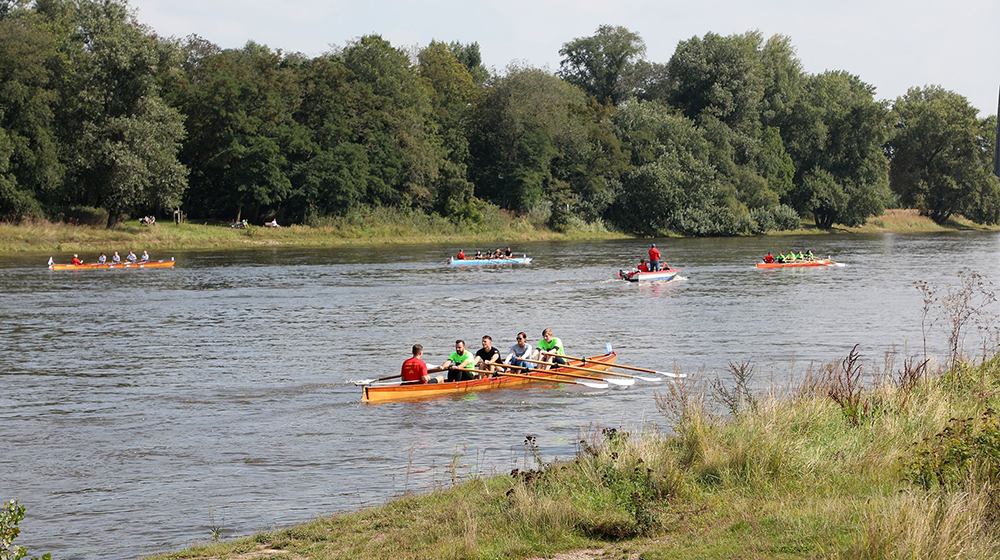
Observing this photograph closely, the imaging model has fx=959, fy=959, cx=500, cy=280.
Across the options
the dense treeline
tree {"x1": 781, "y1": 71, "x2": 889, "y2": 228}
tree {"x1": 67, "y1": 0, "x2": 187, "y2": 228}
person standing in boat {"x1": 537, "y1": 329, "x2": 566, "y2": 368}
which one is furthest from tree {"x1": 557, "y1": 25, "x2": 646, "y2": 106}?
person standing in boat {"x1": 537, "y1": 329, "x2": 566, "y2": 368}

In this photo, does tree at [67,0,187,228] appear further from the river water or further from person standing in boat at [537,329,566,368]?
person standing in boat at [537,329,566,368]

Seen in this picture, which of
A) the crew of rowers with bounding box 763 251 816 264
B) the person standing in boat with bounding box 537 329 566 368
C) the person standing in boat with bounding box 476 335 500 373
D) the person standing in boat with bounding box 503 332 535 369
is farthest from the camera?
the crew of rowers with bounding box 763 251 816 264

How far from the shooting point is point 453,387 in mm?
20484

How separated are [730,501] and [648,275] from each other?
38.1m

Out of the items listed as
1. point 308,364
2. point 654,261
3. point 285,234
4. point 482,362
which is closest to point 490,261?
point 654,261

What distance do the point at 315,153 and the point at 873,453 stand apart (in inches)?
2911

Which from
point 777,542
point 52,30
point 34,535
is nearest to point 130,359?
point 34,535

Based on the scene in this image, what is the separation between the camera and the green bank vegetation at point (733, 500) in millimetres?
8219

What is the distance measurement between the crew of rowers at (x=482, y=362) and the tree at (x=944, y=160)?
10028 cm

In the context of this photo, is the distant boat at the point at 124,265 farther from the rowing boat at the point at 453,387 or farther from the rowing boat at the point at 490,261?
the rowing boat at the point at 453,387

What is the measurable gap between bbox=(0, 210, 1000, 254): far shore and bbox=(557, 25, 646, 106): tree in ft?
147

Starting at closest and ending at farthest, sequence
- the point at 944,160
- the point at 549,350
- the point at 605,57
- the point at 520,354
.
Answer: the point at 520,354, the point at 549,350, the point at 944,160, the point at 605,57

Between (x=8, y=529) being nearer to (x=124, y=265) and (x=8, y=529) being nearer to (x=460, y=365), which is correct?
(x=460, y=365)

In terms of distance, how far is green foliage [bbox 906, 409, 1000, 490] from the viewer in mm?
9125
